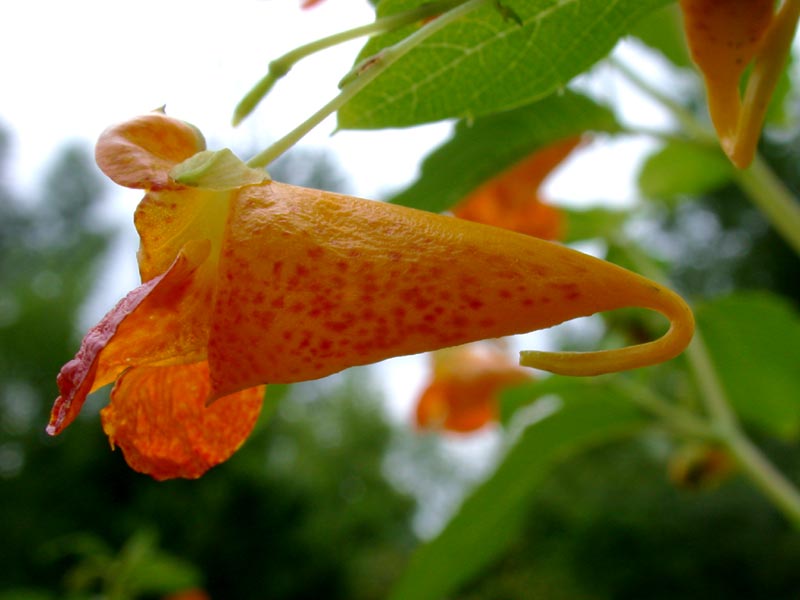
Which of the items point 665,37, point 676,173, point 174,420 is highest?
point 174,420

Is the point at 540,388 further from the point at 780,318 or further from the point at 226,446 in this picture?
the point at 226,446

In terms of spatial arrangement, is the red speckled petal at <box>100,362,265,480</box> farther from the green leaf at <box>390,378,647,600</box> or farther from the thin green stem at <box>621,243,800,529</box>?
the green leaf at <box>390,378,647,600</box>

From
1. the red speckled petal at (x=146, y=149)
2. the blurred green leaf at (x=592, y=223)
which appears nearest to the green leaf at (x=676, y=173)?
the blurred green leaf at (x=592, y=223)

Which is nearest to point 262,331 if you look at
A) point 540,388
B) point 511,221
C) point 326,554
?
point 511,221

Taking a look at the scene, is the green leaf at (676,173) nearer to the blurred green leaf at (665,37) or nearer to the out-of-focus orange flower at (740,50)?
the blurred green leaf at (665,37)

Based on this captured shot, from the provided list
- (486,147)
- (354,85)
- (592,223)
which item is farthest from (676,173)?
(354,85)

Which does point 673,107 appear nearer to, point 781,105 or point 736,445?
point 781,105
